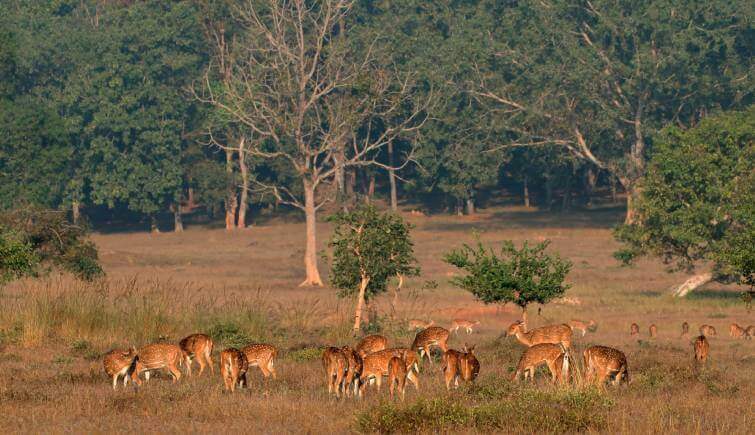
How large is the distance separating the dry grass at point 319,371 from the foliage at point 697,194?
2.09 meters

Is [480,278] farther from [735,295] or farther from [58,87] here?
[58,87]

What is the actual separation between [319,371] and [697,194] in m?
29.0

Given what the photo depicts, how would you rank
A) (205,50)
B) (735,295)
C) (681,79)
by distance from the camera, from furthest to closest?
(205,50) → (681,79) → (735,295)

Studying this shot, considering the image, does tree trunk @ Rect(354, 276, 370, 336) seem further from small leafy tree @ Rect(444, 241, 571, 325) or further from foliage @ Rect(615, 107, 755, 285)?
foliage @ Rect(615, 107, 755, 285)

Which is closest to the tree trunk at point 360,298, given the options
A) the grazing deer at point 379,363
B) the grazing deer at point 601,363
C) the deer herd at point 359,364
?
the deer herd at point 359,364

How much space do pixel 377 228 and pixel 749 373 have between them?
1153cm

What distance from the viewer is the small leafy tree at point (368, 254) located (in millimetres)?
30172

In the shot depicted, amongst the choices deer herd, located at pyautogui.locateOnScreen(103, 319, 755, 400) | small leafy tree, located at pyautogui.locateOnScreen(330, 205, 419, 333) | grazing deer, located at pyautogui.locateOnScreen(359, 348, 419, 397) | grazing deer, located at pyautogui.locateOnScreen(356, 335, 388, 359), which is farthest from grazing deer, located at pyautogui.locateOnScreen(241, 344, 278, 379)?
small leafy tree, located at pyautogui.locateOnScreen(330, 205, 419, 333)

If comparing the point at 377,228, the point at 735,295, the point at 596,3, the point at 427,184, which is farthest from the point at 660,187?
the point at 427,184

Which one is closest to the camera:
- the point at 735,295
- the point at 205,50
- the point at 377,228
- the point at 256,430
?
the point at 256,430

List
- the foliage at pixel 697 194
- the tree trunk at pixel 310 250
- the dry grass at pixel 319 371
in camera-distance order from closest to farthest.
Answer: the dry grass at pixel 319 371 → the foliage at pixel 697 194 → the tree trunk at pixel 310 250

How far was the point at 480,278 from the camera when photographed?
28.0 meters

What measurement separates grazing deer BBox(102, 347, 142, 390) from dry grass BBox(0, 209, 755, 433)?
1.39ft

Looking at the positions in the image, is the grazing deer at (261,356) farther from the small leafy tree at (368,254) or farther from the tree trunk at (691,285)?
the tree trunk at (691,285)
